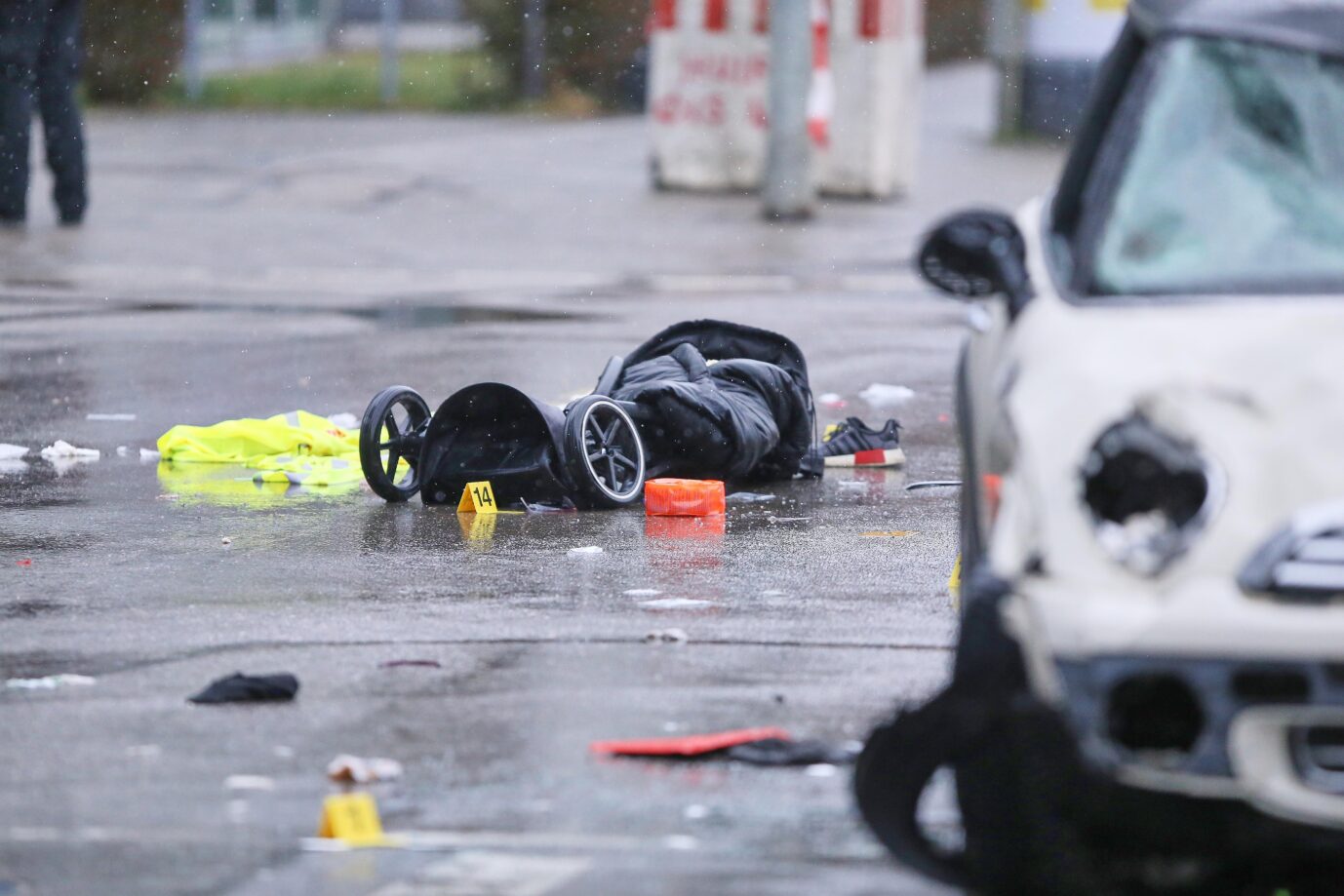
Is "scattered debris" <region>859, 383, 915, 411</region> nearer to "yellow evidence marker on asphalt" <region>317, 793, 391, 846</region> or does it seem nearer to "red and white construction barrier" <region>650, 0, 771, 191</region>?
"yellow evidence marker on asphalt" <region>317, 793, 391, 846</region>

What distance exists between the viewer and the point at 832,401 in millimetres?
Result: 10656

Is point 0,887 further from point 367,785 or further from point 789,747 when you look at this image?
point 789,747

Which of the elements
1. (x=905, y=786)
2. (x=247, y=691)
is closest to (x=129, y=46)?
(x=247, y=691)

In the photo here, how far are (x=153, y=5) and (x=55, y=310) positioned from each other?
17.8 metres

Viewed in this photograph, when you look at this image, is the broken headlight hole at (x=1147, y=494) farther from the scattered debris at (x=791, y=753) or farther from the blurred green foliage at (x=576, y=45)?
the blurred green foliage at (x=576, y=45)

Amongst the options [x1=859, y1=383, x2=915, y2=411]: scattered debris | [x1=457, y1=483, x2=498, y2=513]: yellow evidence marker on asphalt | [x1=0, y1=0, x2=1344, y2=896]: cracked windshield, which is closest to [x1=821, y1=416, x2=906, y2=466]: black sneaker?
[x1=0, y1=0, x2=1344, y2=896]: cracked windshield

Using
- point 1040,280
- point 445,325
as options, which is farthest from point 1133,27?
point 445,325

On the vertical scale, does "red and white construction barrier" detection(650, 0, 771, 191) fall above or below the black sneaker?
above

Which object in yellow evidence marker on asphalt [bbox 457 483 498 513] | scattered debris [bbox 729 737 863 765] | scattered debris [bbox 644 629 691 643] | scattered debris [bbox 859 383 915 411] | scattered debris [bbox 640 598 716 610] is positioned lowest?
scattered debris [bbox 859 383 915 411]

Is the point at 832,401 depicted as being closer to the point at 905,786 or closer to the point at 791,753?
the point at 791,753

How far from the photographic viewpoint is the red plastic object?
15.7 feet

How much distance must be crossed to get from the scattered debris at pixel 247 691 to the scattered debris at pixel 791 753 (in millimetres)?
1059

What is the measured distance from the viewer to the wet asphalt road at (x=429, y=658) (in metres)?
4.18

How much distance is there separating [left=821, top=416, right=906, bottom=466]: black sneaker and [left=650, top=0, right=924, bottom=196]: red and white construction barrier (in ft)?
37.3
